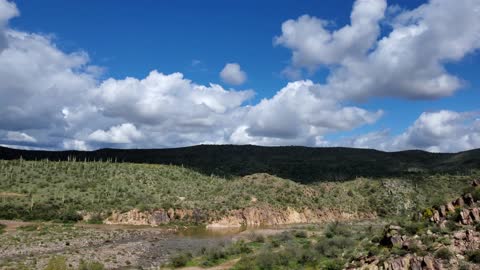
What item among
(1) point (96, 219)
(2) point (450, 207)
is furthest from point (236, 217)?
(2) point (450, 207)

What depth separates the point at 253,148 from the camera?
17362 centimetres

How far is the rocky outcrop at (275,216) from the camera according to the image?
7606 centimetres

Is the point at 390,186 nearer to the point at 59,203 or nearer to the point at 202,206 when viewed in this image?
the point at 202,206

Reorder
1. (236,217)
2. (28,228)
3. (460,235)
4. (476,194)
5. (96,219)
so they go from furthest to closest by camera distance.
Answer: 1. (236,217)
2. (96,219)
3. (28,228)
4. (476,194)
5. (460,235)

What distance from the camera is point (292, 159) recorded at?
159 metres

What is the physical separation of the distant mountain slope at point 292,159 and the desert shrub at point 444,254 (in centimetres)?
9869

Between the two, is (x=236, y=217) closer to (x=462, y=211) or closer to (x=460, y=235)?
(x=462, y=211)

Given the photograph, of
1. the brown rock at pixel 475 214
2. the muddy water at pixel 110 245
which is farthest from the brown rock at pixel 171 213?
the brown rock at pixel 475 214

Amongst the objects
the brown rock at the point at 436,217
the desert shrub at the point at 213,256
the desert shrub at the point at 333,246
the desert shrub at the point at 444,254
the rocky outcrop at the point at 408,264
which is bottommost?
the desert shrub at the point at 213,256

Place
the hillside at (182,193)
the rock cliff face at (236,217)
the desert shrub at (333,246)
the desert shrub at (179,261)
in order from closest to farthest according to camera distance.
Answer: the desert shrub at (333,246) → the desert shrub at (179,261) → the rock cliff face at (236,217) → the hillside at (182,193)

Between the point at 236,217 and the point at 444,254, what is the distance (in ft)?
187

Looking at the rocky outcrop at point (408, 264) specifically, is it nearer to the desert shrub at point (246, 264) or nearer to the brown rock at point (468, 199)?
the brown rock at point (468, 199)

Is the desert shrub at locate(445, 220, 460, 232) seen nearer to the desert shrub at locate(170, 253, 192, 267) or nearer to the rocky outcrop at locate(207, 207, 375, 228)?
the desert shrub at locate(170, 253, 192, 267)

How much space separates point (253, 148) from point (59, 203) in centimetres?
10769
